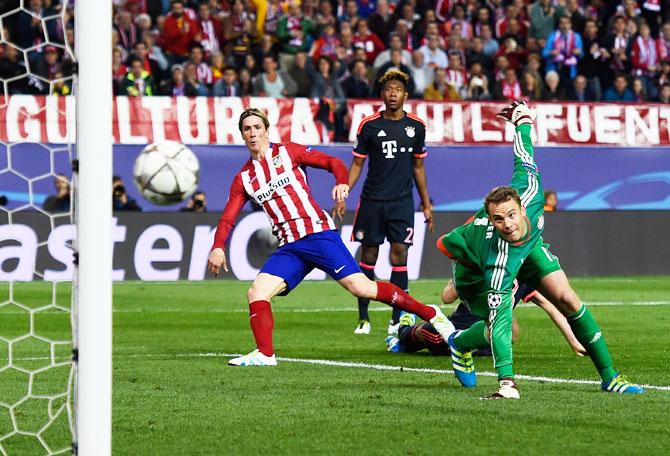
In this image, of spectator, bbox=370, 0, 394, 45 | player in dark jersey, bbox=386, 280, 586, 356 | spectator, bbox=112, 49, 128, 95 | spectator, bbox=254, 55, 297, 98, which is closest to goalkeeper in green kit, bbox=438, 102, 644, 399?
player in dark jersey, bbox=386, 280, 586, 356

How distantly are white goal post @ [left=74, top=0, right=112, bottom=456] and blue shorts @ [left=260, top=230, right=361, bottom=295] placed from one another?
14.9 ft

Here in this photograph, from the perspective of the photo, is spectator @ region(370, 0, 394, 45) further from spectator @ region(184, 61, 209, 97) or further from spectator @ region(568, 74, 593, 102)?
spectator @ region(184, 61, 209, 97)

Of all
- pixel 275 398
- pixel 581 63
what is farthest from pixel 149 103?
pixel 275 398

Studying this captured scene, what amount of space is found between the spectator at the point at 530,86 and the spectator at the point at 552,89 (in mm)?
202

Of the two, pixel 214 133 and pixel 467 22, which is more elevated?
pixel 467 22

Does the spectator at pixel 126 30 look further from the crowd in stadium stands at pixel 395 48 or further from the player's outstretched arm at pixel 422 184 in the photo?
the player's outstretched arm at pixel 422 184

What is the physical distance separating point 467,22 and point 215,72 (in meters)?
5.01

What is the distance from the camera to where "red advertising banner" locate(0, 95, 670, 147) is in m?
18.8

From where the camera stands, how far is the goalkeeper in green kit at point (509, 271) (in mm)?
7273

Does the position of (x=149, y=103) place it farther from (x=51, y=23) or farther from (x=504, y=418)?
(x=504, y=418)

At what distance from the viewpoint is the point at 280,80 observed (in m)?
21.2

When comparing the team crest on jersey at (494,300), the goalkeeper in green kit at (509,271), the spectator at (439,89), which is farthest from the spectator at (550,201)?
the team crest on jersey at (494,300)

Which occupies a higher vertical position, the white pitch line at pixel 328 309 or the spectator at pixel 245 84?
the spectator at pixel 245 84

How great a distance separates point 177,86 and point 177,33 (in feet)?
4.52
